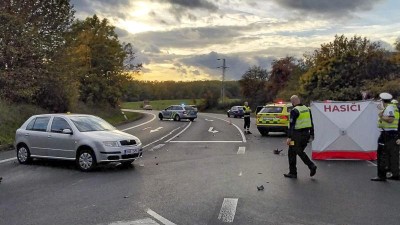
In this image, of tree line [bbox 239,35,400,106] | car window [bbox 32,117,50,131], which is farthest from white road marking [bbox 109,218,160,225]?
tree line [bbox 239,35,400,106]

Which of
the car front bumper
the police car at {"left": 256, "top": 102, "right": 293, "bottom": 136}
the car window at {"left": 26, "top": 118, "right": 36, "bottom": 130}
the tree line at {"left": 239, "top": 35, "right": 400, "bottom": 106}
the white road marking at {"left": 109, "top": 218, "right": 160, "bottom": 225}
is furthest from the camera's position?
the tree line at {"left": 239, "top": 35, "right": 400, "bottom": 106}

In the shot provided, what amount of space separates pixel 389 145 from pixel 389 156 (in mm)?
248

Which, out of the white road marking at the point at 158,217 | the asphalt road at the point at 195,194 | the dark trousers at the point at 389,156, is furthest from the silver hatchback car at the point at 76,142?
the dark trousers at the point at 389,156

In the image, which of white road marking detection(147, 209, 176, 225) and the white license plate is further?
the white license plate

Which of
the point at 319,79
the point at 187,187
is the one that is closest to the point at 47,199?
the point at 187,187

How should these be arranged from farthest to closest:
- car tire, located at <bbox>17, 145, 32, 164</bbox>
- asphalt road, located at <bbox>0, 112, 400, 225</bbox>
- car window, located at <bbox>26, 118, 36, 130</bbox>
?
car window, located at <bbox>26, 118, 36, 130</bbox>, car tire, located at <bbox>17, 145, 32, 164</bbox>, asphalt road, located at <bbox>0, 112, 400, 225</bbox>

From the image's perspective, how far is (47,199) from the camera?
334 inches

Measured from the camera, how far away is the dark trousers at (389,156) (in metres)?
10.3

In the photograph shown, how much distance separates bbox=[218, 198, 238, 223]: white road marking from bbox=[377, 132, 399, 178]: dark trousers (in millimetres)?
3910

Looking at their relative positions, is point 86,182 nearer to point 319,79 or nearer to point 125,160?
point 125,160

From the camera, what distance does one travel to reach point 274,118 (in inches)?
963

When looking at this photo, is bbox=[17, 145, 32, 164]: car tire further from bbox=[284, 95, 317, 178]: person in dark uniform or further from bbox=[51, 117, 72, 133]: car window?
→ bbox=[284, 95, 317, 178]: person in dark uniform

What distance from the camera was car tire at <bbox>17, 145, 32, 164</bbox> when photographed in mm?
13500

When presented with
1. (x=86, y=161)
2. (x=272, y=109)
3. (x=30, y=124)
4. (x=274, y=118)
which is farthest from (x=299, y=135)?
(x=272, y=109)
